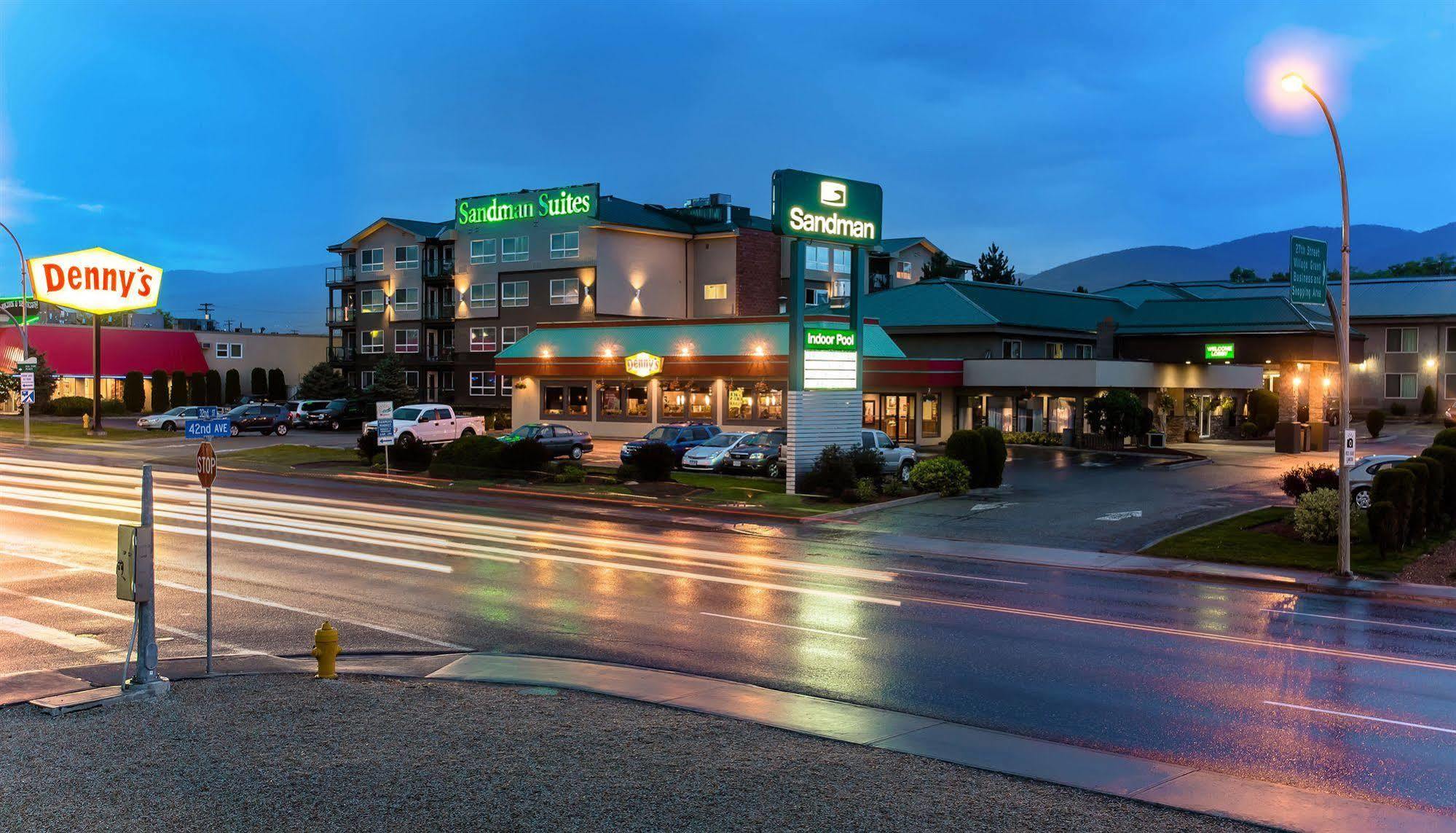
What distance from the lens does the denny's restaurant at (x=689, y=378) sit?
176ft

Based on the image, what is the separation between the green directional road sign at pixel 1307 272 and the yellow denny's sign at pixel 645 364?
39045 mm

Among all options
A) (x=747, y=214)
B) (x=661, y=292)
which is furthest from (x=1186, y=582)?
(x=747, y=214)

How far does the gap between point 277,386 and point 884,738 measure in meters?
91.1

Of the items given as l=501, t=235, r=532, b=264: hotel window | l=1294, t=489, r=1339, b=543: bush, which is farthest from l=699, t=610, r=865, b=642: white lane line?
l=501, t=235, r=532, b=264: hotel window

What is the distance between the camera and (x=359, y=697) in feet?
37.3

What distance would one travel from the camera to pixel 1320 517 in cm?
2406

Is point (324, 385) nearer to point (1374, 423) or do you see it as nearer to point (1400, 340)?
point (1374, 423)

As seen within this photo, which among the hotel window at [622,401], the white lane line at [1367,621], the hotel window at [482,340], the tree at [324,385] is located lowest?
the white lane line at [1367,621]

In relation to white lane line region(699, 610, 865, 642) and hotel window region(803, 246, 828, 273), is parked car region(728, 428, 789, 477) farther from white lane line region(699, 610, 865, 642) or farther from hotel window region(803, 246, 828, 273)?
hotel window region(803, 246, 828, 273)

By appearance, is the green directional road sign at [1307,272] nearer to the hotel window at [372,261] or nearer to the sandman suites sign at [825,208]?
the sandman suites sign at [825,208]

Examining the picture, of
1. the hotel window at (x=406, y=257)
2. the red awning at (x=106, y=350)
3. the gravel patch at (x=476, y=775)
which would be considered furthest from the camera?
the hotel window at (x=406, y=257)

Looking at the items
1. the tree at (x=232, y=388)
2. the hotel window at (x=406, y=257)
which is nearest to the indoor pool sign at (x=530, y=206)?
the hotel window at (x=406, y=257)

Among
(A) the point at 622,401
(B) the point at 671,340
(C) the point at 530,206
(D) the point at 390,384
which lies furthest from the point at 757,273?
(D) the point at 390,384

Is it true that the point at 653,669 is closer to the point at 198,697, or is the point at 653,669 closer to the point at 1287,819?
the point at 198,697
